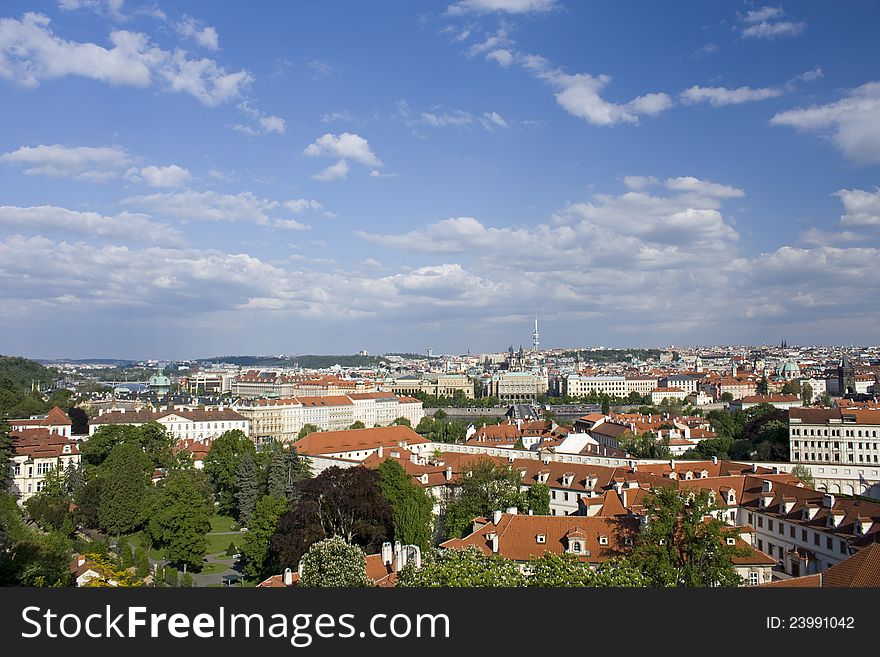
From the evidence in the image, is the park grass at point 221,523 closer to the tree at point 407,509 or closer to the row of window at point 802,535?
the tree at point 407,509

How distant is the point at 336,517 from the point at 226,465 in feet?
75.1

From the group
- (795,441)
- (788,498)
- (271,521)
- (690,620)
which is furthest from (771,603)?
(795,441)

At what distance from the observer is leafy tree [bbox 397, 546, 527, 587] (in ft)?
46.3

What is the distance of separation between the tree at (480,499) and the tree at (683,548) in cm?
1065

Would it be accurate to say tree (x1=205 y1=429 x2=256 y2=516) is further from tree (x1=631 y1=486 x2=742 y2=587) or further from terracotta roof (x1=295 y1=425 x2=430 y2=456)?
tree (x1=631 y1=486 x2=742 y2=587)

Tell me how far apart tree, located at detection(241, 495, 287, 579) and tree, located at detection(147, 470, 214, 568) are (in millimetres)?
2701

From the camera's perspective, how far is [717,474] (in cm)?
3803

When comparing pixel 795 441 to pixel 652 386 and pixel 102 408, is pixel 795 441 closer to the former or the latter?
pixel 102 408

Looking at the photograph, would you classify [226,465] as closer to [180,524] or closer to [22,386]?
[180,524]

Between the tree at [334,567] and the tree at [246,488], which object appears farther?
the tree at [246,488]

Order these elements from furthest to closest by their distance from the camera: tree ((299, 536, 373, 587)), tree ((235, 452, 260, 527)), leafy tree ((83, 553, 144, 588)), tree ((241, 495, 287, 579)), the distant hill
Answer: the distant hill
tree ((235, 452, 260, 527))
tree ((241, 495, 287, 579))
leafy tree ((83, 553, 144, 588))
tree ((299, 536, 373, 587))

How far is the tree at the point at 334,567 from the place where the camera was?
741 inches

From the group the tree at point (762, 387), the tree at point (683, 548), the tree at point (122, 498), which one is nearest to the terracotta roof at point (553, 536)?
the tree at point (683, 548)

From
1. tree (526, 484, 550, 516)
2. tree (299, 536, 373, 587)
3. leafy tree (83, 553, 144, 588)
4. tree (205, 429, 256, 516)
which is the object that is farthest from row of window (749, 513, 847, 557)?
tree (205, 429, 256, 516)
